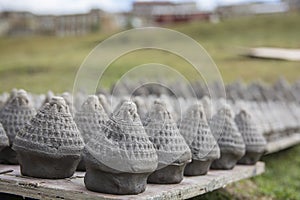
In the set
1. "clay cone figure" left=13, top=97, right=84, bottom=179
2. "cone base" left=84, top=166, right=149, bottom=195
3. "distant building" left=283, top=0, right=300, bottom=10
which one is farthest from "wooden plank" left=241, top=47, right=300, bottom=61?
"cone base" left=84, top=166, right=149, bottom=195

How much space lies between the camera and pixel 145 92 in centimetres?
878

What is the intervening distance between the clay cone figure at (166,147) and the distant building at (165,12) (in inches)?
599

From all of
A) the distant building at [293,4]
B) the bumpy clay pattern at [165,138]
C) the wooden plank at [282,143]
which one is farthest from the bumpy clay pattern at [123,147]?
the distant building at [293,4]

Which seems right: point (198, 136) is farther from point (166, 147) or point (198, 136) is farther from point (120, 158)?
point (120, 158)

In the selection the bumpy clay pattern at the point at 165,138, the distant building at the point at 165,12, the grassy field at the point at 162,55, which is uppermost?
the distant building at the point at 165,12

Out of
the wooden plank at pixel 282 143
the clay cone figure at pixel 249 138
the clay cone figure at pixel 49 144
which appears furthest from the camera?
the wooden plank at pixel 282 143

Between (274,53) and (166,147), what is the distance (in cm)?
1669

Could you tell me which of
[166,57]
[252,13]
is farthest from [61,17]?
[252,13]

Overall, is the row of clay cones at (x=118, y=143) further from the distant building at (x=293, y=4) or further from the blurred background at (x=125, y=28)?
the distant building at (x=293, y=4)

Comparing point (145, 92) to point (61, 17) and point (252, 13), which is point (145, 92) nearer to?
point (61, 17)

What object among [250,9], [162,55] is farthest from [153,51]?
[250,9]

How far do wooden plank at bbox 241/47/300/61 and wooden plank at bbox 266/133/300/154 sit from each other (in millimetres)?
11765

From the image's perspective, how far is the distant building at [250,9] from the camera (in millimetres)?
29453

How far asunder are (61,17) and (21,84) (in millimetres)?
7101
